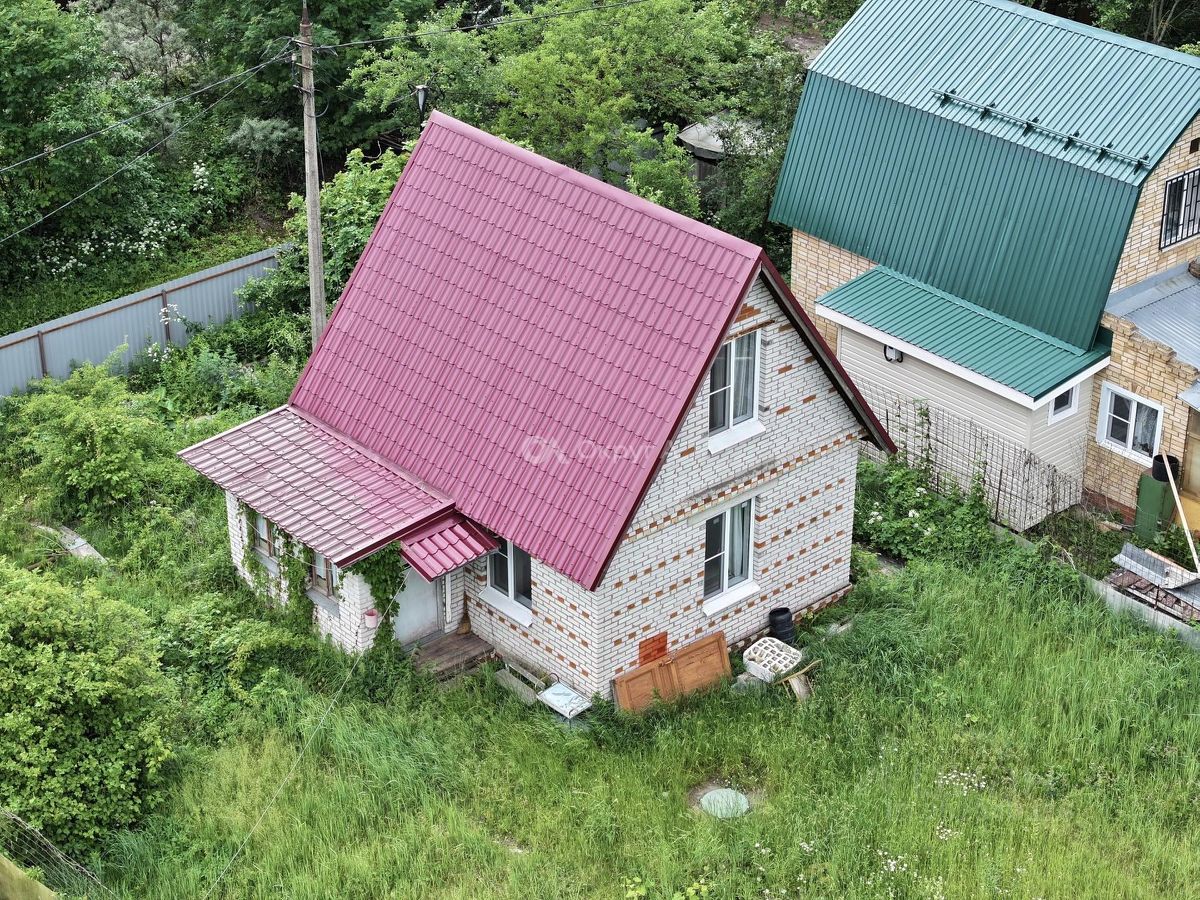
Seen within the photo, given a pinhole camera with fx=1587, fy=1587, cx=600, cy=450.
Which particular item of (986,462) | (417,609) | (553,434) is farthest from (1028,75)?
(417,609)

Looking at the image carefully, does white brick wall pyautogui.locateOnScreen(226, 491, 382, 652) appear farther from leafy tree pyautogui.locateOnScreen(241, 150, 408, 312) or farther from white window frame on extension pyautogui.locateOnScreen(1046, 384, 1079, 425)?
white window frame on extension pyautogui.locateOnScreen(1046, 384, 1079, 425)

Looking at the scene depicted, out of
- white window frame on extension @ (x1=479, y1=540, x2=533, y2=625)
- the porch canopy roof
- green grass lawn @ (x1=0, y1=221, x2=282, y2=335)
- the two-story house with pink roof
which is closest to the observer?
the two-story house with pink roof

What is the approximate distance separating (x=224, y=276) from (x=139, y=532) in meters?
7.58

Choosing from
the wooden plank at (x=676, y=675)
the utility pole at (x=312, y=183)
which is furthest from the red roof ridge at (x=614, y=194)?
the wooden plank at (x=676, y=675)

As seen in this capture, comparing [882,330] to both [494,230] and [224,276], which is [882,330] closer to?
[494,230]

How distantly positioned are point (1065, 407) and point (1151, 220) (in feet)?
9.99

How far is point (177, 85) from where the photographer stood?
35.8m

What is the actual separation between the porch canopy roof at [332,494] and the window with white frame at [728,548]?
114 inches

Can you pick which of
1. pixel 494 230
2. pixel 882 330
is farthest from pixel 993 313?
pixel 494 230

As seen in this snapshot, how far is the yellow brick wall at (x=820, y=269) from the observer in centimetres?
2672

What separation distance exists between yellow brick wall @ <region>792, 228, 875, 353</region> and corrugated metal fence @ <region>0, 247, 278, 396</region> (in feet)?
32.1

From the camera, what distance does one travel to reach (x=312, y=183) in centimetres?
2269

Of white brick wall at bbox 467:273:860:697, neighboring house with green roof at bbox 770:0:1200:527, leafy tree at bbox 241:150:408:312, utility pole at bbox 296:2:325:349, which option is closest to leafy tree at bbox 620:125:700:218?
neighboring house with green roof at bbox 770:0:1200:527

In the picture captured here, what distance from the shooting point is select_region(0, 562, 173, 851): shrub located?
16984 mm
